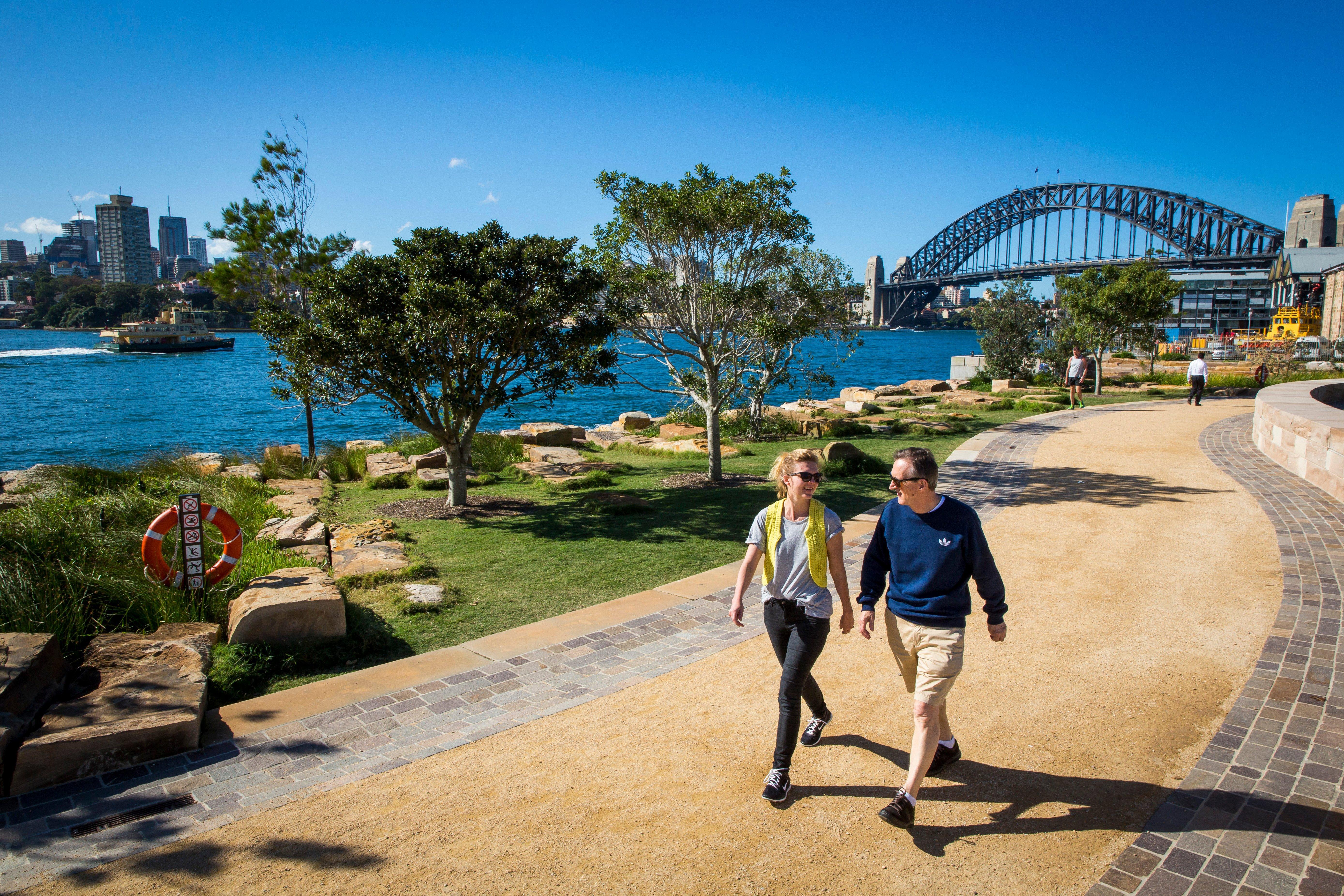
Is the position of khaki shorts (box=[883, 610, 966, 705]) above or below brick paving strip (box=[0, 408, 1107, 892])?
above

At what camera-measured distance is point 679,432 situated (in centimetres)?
1942

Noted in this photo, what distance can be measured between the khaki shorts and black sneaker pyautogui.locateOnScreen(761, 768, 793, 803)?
0.81 metres

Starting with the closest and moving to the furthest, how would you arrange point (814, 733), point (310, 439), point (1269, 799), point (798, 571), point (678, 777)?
point (1269, 799)
point (798, 571)
point (678, 777)
point (814, 733)
point (310, 439)

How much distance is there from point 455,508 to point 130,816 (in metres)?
7.57

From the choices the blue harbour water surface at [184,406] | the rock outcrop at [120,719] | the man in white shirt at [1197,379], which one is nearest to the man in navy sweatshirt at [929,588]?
the rock outcrop at [120,719]

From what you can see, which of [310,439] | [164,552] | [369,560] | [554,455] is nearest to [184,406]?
[310,439]

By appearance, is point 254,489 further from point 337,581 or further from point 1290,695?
point 1290,695

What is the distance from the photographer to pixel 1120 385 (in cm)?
3119

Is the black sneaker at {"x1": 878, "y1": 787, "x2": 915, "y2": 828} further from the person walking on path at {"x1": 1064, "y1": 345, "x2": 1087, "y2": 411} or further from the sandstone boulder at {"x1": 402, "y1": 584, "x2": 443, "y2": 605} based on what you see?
the person walking on path at {"x1": 1064, "y1": 345, "x2": 1087, "y2": 411}

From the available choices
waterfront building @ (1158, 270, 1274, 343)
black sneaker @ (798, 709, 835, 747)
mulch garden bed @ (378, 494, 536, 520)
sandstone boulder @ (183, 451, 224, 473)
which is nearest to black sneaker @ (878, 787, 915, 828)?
black sneaker @ (798, 709, 835, 747)

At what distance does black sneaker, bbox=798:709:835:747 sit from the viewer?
15.1ft

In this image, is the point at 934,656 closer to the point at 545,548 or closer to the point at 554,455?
the point at 545,548

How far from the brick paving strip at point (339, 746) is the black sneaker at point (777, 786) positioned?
1663 millimetres

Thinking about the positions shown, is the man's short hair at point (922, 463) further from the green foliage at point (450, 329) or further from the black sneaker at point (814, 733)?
the green foliage at point (450, 329)
